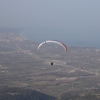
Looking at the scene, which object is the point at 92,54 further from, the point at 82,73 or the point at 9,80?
the point at 9,80

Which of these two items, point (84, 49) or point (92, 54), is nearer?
point (92, 54)

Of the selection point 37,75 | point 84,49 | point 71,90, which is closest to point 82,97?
point 71,90

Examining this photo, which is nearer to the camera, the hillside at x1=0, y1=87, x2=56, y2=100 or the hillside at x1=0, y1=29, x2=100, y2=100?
the hillside at x1=0, y1=87, x2=56, y2=100

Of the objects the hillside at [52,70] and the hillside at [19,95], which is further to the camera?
the hillside at [52,70]

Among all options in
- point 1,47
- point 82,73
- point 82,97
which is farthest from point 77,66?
point 1,47

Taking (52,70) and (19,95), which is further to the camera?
(52,70)

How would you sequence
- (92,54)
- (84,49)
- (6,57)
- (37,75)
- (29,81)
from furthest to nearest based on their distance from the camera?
(84,49) → (92,54) → (6,57) → (37,75) → (29,81)

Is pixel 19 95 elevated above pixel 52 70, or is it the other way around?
pixel 52 70

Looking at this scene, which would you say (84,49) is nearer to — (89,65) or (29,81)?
(89,65)

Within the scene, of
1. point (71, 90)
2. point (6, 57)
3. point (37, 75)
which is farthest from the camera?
point (6, 57)
